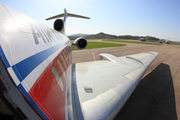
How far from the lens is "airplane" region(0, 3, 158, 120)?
0.74m

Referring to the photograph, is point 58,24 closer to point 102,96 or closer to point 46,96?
point 102,96

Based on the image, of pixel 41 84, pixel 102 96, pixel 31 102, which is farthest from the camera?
pixel 102 96

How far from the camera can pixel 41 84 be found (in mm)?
1087

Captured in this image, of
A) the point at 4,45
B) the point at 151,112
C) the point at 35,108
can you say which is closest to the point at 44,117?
the point at 35,108

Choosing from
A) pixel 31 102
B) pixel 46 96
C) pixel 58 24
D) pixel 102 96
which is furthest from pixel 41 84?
pixel 58 24

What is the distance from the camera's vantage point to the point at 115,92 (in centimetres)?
277

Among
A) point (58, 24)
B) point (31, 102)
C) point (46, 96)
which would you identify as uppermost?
point (58, 24)

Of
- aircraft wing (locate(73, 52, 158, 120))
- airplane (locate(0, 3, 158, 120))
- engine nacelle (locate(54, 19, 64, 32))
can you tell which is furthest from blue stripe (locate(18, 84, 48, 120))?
engine nacelle (locate(54, 19, 64, 32))

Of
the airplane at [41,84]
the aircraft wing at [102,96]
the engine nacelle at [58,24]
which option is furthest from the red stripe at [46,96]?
the engine nacelle at [58,24]

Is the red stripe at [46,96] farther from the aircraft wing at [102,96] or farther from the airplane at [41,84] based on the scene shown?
the aircraft wing at [102,96]

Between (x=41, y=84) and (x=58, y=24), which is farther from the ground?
(x=58, y=24)

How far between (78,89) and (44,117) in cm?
207

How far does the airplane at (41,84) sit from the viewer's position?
74cm

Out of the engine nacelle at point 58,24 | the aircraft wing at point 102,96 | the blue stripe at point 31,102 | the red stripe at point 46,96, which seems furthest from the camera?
the engine nacelle at point 58,24
